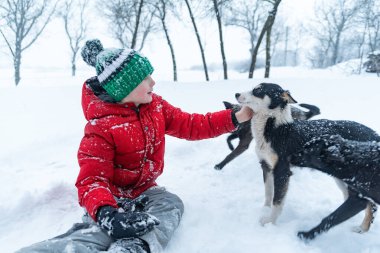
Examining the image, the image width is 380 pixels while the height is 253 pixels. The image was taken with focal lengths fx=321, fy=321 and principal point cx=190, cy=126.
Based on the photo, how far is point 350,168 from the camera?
2615mm

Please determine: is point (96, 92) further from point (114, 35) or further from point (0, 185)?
point (114, 35)

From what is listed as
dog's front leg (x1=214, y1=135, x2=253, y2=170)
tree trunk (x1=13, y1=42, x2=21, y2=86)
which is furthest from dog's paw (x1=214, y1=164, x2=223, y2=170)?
tree trunk (x1=13, y1=42, x2=21, y2=86)

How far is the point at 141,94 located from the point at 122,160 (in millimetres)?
602

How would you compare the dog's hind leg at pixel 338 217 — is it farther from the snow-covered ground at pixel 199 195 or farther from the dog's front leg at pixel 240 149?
the dog's front leg at pixel 240 149

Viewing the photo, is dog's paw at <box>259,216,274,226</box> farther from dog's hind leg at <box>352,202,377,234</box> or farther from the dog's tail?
the dog's tail

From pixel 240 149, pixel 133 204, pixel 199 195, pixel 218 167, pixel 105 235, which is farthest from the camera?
pixel 240 149

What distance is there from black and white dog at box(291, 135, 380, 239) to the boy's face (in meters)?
1.59

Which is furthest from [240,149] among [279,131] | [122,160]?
[122,160]

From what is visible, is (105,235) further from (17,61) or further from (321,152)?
(17,61)

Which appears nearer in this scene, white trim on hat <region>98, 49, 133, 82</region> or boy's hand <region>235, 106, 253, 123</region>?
white trim on hat <region>98, 49, 133, 82</region>

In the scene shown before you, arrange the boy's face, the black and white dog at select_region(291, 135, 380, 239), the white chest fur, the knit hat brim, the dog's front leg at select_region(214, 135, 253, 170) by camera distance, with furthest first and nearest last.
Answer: the dog's front leg at select_region(214, 135, 253, 170)
the white chest fur
the boy's face
the knit hat brim
the black and white dog at select_region(291, 135, 380, 239)

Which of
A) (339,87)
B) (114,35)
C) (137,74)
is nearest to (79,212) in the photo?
(137,74)

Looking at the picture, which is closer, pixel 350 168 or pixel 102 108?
pixel 350 168

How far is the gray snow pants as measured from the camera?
83.4 inches
